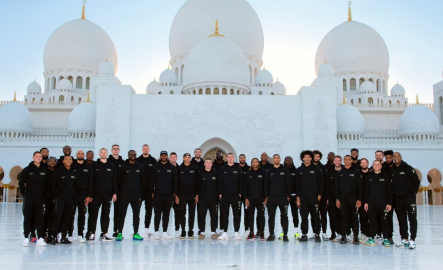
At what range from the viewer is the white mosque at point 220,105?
1880 centimetres

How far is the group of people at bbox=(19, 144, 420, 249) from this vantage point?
5484 mm

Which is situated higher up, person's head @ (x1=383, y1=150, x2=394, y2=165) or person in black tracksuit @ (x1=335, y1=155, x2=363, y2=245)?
person's head @ (x1=383, y1=150, x2=394, y2=165)

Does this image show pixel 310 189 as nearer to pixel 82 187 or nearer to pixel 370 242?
pixel 370 242

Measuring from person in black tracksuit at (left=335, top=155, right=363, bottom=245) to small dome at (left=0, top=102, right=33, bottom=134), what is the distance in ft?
64.3

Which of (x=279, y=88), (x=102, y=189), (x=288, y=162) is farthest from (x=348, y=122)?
(x=102, y=189)

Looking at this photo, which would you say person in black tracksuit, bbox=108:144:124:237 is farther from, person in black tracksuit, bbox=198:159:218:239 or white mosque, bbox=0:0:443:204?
white mosque, bbox=0:0:443:204

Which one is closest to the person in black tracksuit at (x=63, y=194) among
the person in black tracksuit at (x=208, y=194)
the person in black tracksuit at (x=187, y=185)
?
→ the person in black tracksuit at (x=187, y=185)

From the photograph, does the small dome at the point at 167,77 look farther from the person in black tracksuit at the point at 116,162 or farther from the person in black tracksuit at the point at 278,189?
the person in black tracksuit at the point at 278,189

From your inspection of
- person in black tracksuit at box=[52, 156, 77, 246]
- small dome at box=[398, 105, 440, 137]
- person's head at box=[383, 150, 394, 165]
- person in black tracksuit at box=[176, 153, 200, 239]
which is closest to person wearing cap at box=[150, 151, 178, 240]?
person in black tracksuit at box=[176, 153, 200, 239]

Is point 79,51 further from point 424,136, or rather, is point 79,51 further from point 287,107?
point 424,136

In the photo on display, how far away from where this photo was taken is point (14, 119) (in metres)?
21.4

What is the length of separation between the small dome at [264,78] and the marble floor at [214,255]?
1842 cm

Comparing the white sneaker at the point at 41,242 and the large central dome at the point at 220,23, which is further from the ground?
the large central dome at the point at 220,23

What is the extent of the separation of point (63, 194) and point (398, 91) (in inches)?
983
